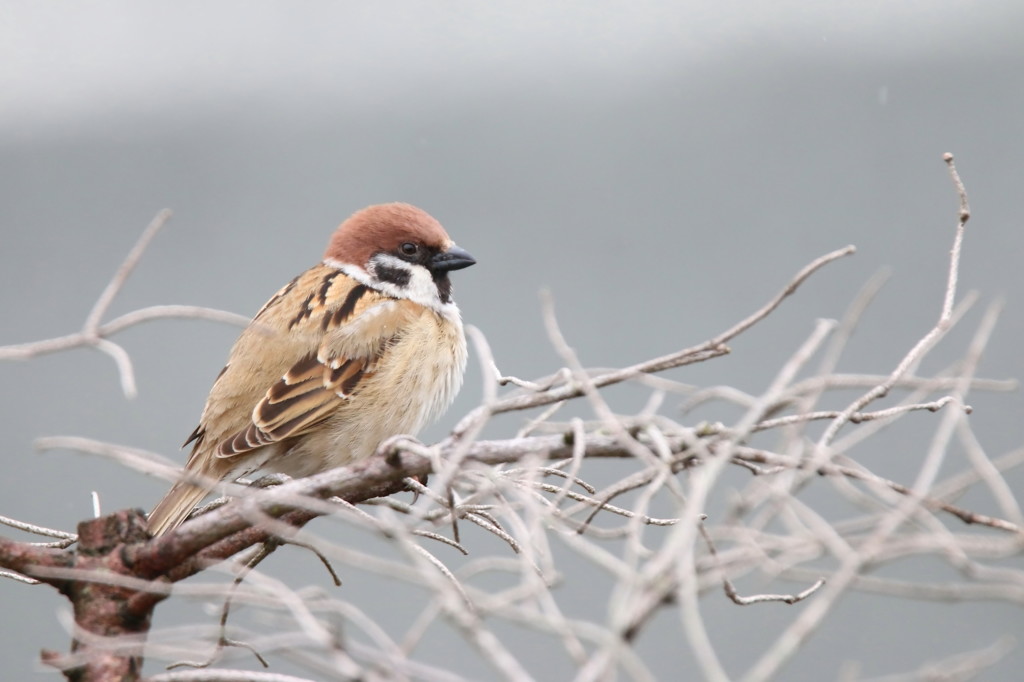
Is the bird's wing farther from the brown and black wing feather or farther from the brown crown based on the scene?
the brown crown

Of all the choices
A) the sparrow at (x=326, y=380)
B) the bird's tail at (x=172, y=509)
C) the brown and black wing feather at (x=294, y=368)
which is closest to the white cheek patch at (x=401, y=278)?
the sparrow at (x=326, y=380)

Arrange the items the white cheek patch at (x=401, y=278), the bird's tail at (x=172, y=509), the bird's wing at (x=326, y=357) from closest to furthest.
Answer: the bird's tail at (x=172, y=509) < the bird's wing at (x=326, y=357) < the white cheek patch at (x=401, y=278)

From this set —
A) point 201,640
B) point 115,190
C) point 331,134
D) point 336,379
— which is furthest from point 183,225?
point 201,640

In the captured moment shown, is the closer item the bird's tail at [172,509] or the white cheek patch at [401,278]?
the bird's tail at [172,509]

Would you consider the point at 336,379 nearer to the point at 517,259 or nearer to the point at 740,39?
the point at 517,259

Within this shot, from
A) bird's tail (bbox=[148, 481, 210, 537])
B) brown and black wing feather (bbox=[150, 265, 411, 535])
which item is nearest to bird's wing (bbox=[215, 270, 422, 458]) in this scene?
brown and black wing feather (bbox=[150, 265, 411, 535])

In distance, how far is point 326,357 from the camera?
4.10 meters

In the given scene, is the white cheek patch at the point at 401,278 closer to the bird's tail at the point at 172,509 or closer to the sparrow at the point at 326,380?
the sparrow at the point at 326,380

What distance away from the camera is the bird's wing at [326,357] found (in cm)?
392

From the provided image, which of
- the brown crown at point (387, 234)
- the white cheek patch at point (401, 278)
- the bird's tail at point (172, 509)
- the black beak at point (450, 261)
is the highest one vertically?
the brown crown at point (387, 234)

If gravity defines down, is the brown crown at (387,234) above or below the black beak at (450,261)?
above

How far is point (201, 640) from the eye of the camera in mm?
1736

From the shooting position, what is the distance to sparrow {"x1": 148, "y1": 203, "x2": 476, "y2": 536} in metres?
3.96

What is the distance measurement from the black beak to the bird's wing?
24 centimetres
